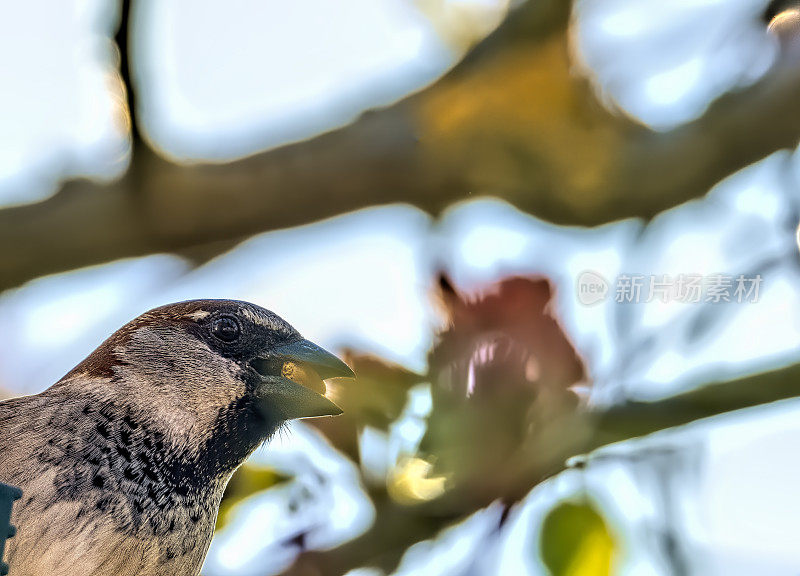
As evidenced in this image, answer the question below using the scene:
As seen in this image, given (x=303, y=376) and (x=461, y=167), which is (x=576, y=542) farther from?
(x=461, y=167)

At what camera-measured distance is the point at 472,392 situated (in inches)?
79.0

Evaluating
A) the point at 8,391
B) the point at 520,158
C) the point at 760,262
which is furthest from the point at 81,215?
the point at 760,262

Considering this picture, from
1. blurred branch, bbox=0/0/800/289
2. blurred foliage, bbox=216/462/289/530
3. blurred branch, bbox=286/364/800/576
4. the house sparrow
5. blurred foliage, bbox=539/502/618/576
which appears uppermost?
blurred branch, bbox=0/0/800/289

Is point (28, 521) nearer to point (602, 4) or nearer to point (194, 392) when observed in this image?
point (194, 392)

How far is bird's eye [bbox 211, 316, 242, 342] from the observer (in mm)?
1911

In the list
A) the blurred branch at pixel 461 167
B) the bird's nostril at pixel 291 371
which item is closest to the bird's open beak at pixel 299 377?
the bird's nostril at pixel 291 371

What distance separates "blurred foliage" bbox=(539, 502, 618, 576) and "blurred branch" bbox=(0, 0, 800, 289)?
0.65 m

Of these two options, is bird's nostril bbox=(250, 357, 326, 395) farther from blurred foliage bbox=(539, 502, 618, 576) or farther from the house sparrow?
blurred foliage bbox=(539, 502, 618, 576)

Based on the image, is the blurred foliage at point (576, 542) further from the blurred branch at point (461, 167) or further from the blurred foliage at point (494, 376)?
the blurred branch at point (461, 167)

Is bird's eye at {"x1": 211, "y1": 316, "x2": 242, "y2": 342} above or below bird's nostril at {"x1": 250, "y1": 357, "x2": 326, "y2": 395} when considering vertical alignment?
above

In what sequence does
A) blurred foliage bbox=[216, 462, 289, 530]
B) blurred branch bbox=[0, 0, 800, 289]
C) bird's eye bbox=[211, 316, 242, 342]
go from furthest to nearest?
Answer: blurred foliage bbox=[216, 462, 289, 530], blurred branch bbox=[0, 0, 800, 289], bird's eye bbox=[211, 316, 242, 342]

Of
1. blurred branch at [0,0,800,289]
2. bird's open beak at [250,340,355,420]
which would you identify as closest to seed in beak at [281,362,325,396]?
bird's open beak at [250,340,355,420]

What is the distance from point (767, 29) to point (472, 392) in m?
1.15

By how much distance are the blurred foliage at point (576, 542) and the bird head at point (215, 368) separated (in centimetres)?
52
